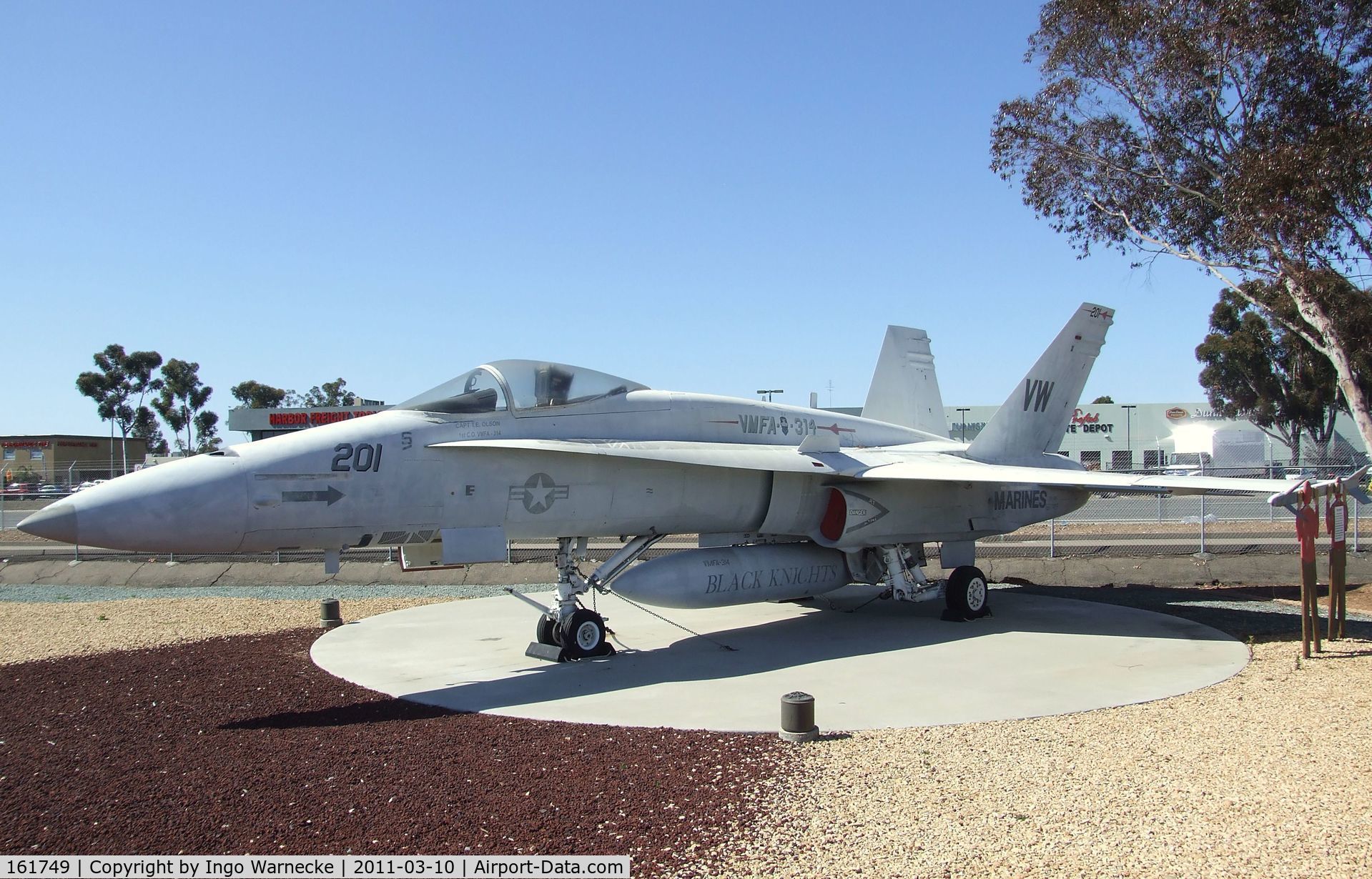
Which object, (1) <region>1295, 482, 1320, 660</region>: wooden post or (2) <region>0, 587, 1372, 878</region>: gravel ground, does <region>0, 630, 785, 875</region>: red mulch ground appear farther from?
(1) <region>1295, 482, 1320, 660</region>: wooden post

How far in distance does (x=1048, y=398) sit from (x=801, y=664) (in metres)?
7.14

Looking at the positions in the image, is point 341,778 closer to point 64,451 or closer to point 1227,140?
point 1227,140

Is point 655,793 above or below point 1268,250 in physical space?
below

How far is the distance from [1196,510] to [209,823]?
107 feet

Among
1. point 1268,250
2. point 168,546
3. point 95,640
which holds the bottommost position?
point 95,640

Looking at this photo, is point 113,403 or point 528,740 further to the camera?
point 113,403

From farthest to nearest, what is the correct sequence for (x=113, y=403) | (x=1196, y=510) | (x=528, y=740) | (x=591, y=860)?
(x=113, y=403)
(x=1196, y=510)
(x=528, y=740)
(x=591, y=860)

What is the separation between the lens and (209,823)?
15.0 feet

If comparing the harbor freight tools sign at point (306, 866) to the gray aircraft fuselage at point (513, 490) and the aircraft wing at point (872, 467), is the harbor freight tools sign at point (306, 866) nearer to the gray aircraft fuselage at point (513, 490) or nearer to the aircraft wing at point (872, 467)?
the gray aircraft fuselage at point (513, 490)

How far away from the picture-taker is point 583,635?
9.22 metres

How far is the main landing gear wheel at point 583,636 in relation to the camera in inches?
360

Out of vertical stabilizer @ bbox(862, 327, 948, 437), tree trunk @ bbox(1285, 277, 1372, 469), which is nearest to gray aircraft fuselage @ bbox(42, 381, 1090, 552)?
vertical stabilizer @ bbox(862, 327, 948, 437)

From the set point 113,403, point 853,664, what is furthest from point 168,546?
point 113,403

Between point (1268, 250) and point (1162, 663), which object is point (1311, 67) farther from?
point (1162, 663)
